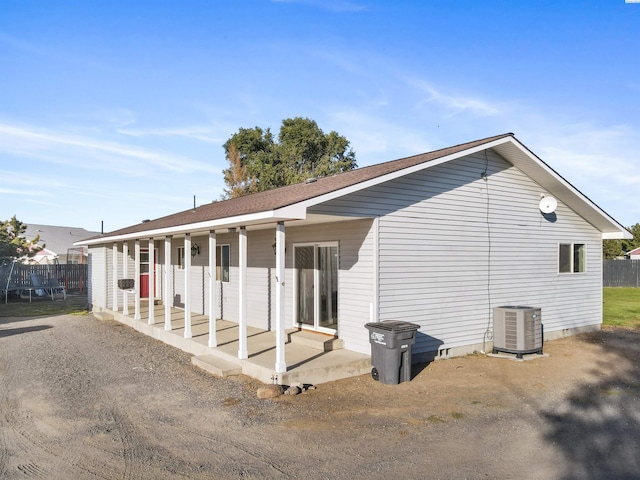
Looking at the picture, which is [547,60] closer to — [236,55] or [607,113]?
[607,113]

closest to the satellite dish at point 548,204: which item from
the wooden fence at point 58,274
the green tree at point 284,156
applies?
the wooden fence at point 58,274

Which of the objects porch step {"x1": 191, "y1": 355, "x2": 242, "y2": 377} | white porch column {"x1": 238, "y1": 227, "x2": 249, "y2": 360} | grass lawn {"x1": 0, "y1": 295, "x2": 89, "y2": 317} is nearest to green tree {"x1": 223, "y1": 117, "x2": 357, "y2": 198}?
grass lawn {"x1": 0, "y1": 295, "x2": 89, "y2": 317}

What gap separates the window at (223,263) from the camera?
12658mm

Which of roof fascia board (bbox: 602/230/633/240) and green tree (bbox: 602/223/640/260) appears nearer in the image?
roof fascia board (bbox: 602/230/633/240)

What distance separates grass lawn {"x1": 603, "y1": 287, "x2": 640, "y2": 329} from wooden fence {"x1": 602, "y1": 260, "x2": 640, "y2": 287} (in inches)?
240

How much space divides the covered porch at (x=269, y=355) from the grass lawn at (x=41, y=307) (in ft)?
28.5

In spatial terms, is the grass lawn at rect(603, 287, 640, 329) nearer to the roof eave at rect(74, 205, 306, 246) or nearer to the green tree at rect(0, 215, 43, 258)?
the roof eave at rect(74, 205, 306, 246)

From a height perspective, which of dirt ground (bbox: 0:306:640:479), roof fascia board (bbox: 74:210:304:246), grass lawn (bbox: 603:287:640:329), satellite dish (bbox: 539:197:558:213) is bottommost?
grass lawn (bbox: 603:287:640:329)

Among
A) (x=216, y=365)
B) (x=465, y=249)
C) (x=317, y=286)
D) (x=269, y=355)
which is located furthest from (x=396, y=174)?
(x=216, y=365)

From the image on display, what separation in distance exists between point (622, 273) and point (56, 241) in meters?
48.0

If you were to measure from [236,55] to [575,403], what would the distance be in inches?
450

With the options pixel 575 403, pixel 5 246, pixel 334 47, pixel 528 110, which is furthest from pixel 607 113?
pixel 5 246

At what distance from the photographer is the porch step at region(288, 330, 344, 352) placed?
8438mm

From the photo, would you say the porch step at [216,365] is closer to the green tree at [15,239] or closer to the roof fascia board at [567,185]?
the roof fascia board at [567,185]
